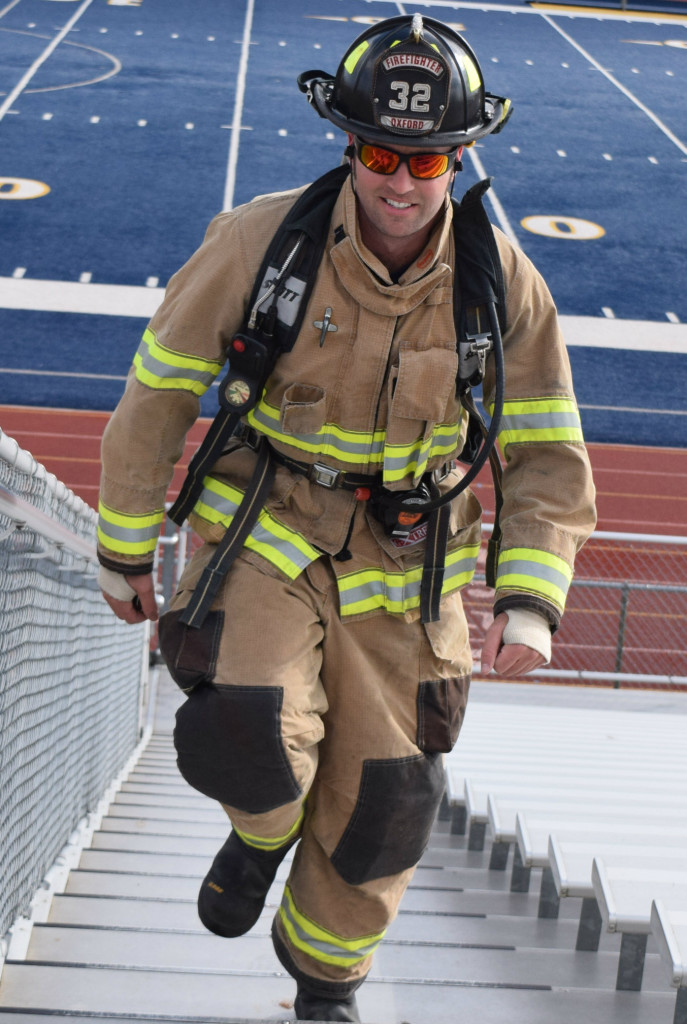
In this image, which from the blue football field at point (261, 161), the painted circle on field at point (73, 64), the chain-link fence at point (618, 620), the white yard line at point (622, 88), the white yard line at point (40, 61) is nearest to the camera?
the chain-link fence at point (618, 620)

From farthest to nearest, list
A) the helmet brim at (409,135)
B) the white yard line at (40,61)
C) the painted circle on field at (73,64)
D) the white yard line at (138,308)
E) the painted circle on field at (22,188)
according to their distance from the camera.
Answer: the painted circle on field at (73,64)
the white yard line at (40,61)
the painted circle on field at (22,188)
the white yard line at (138,308)
the helmet brim at (409,135)

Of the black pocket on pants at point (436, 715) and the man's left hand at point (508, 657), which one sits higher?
the man's left hand at point (508, 657)

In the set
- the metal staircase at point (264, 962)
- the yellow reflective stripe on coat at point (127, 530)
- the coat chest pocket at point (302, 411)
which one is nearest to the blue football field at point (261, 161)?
the metal staircase at point (264, 962)

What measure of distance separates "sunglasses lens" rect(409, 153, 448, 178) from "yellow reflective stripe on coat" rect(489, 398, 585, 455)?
1.76 ft

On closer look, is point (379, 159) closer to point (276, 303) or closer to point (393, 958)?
point (276, 303)

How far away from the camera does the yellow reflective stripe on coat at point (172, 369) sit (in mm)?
2467

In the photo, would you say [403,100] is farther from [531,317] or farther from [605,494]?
[605,494]

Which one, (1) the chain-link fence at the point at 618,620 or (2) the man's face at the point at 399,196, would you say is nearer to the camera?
(2) the man's face at the point at 399,196

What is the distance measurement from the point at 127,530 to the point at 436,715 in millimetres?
807

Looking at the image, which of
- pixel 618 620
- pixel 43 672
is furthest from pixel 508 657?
pixel 618 620

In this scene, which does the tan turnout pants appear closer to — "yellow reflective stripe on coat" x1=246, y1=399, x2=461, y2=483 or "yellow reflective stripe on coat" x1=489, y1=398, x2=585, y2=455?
"yellow reflective stripe on coat" x1=246, y1=399, x2=461, y2=483

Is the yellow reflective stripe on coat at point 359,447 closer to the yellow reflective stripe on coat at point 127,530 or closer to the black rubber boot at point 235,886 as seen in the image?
the yellow reflective stripe on coat at point 127,530

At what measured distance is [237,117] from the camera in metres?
23.7

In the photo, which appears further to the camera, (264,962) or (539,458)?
(264,962)
